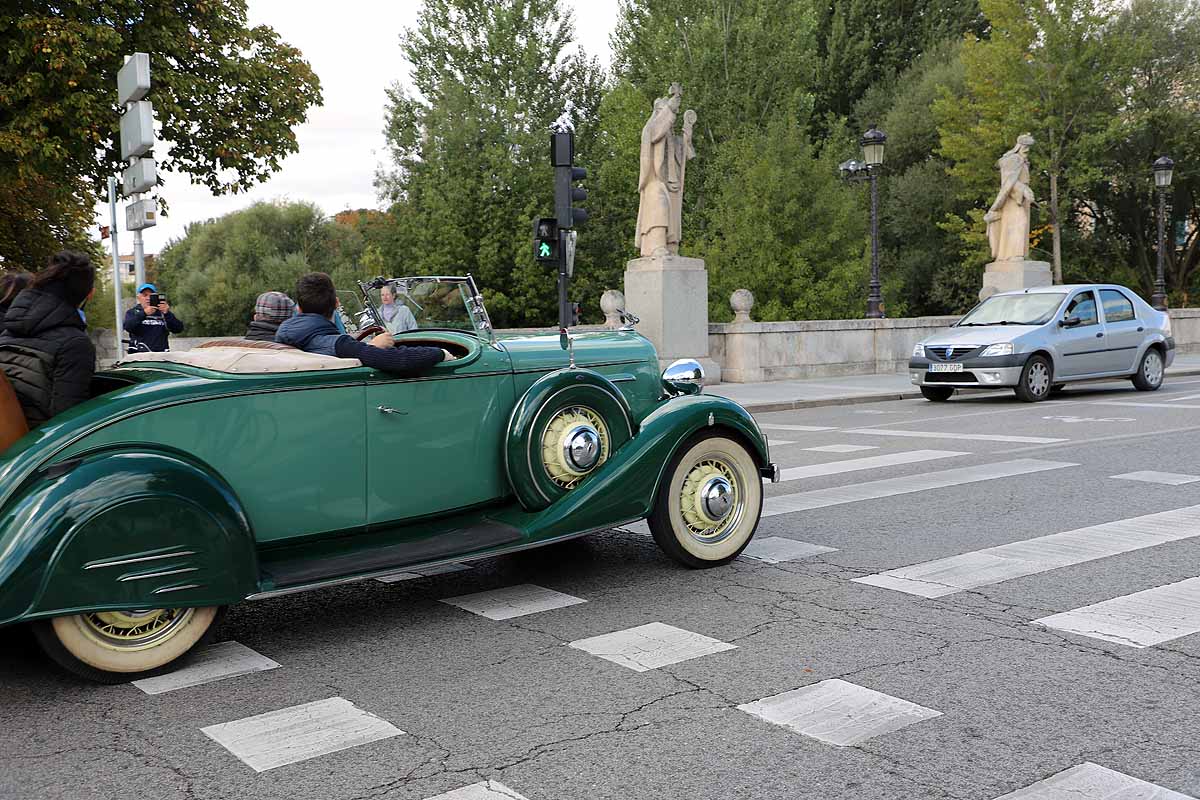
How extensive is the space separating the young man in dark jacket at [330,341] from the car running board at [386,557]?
78 cm

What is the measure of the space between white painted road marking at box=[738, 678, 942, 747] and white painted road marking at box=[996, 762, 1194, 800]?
0.54 metres

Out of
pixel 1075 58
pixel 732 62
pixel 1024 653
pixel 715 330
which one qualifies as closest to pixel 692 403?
pixel 1024 653

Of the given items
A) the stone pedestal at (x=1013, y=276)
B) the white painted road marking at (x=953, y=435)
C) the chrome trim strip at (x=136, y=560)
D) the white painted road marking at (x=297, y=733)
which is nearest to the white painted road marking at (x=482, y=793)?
the white painted road marking at (x=297, y=733)

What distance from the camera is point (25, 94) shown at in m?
18.2

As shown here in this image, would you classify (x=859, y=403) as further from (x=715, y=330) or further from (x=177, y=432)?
(x=177, y=432)

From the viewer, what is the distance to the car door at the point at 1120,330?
640 inches

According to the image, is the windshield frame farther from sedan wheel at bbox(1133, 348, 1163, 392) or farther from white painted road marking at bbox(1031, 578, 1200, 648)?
sedan wheel at bbox(1133, 348, 1163, 392)

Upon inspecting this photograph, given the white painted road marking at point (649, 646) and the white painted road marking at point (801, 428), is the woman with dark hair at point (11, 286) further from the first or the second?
the white painted road marking at point (801, 428)

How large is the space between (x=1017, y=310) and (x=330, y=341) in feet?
43.3

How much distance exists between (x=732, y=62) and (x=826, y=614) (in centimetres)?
4058

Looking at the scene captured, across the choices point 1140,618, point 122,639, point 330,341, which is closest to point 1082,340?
point 1140,618

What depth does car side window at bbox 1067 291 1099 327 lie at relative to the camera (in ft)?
52.4

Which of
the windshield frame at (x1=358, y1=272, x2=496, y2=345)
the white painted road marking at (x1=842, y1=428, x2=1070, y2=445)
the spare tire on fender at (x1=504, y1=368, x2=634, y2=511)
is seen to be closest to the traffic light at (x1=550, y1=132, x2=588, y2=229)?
the white painted road marking at (x1=842, y1=428, x2=1070, y2=445)

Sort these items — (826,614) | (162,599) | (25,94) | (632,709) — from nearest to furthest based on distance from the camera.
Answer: (632,709) < (162,599) < (826,614) < (25,94)
